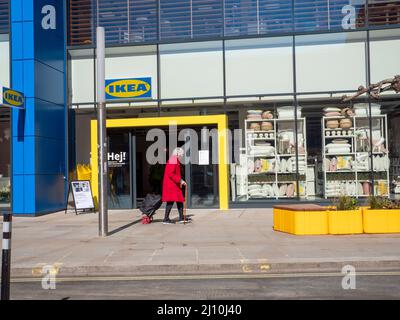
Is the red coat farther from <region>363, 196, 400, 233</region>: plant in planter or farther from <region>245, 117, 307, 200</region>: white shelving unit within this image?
Result: <region>245, 117, 307, 200</region>: white shelving unit

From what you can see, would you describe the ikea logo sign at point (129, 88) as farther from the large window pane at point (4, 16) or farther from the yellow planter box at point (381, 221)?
the yellow planter box at point (381, 221)

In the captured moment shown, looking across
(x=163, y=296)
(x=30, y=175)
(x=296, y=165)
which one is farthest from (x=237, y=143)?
(x=163, y=296)

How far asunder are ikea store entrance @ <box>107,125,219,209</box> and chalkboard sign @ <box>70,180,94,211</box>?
1083 mm

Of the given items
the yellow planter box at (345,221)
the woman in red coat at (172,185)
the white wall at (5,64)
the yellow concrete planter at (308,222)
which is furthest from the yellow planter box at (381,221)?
the white wall at (5,64)

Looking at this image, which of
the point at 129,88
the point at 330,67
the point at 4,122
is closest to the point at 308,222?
the point at 330,67

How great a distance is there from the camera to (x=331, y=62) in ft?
55.4

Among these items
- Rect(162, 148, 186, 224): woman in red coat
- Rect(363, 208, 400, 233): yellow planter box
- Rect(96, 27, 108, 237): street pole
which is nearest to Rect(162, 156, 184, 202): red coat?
Rect(162, 148, 186, 224): woman in red coat

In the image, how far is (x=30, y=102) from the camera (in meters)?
15.9

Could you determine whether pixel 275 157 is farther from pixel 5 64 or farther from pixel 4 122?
pixel 5 64

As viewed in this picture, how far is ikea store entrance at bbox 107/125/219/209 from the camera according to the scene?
56.9 feet

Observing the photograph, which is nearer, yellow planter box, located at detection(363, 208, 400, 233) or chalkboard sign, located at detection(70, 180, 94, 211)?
yellow planter box, located at detection(363, 208, 400, 233)

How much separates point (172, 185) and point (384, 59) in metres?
8.45

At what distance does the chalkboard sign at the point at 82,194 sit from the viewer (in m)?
16.4

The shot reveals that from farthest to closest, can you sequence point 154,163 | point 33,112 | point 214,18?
point 154,163 < point 214,18 < point 33,112
